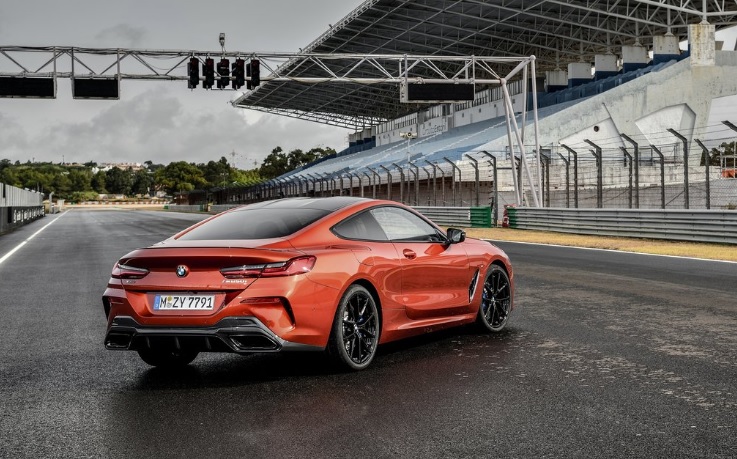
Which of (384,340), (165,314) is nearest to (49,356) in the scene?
(165,314)

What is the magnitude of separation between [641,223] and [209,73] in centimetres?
1576

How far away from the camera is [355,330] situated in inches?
244

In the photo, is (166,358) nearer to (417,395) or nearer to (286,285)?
(286,285)

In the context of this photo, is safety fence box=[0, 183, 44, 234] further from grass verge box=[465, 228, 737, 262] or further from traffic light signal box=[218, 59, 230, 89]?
grass verge box=[465, 228, 737, 262]

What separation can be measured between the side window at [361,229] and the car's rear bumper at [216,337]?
102 centimetres

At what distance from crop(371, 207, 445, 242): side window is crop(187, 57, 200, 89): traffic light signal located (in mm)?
24964

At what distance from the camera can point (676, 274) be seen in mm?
13898

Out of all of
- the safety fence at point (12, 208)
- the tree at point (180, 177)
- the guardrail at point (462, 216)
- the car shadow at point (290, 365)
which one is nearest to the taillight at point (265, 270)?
the car shadow at point (290, 365)

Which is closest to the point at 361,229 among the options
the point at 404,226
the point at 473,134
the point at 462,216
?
the point at 404,226

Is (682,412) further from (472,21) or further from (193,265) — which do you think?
(472,21)

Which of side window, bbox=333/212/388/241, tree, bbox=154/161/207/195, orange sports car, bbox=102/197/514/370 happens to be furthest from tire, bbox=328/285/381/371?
tree, bbox=154/161/207/195

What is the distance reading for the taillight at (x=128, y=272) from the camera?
585 centimetres

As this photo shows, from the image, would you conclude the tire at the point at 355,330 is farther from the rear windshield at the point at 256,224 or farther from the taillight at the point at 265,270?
the rear windshield at the point at 256,224

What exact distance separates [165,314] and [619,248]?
16990mm
